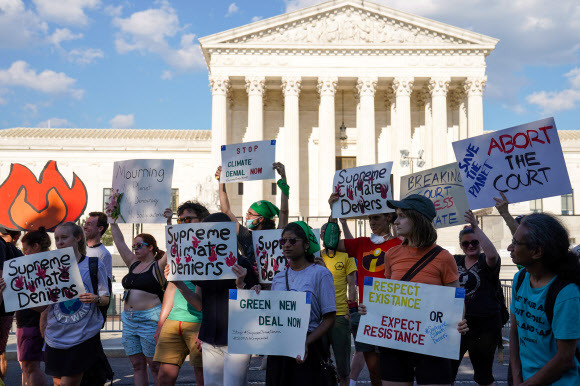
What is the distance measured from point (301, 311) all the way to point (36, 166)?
4829cm

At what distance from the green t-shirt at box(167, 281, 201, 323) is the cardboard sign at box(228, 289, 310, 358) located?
117cm

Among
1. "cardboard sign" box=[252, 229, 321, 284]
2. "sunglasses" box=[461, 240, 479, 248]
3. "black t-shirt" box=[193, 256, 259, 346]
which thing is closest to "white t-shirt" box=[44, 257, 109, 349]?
"black t-shirt" box=[193, 256, 259, 346]

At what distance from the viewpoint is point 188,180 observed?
48094mm

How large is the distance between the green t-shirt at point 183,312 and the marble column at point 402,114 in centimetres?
3298

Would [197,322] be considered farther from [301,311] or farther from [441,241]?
[441,241]

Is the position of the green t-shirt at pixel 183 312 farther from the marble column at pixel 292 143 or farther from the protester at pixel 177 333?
the marble column at pixel 292 143

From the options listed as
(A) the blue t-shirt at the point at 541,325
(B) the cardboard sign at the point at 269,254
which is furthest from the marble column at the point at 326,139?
(A) the blue t-shirt at the point at 541,325

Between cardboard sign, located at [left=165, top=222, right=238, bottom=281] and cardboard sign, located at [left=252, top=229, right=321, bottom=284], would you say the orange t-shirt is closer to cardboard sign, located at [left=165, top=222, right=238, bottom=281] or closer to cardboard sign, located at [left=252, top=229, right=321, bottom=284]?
cardboard sign, located at [left=252, top=229, right=321, bottom=284]

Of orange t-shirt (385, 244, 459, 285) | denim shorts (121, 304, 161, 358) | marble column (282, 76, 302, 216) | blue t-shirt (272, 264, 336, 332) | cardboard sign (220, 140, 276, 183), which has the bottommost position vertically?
denim shorts (121, 304, 161, 358)

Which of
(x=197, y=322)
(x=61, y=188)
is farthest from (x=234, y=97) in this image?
(x=197, y=322)

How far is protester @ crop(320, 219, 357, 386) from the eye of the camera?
7250mm

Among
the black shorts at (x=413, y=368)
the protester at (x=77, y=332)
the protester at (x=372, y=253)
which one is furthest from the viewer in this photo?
the protester at (x=372, y=253)

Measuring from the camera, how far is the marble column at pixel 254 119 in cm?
3841

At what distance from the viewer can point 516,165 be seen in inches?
251
